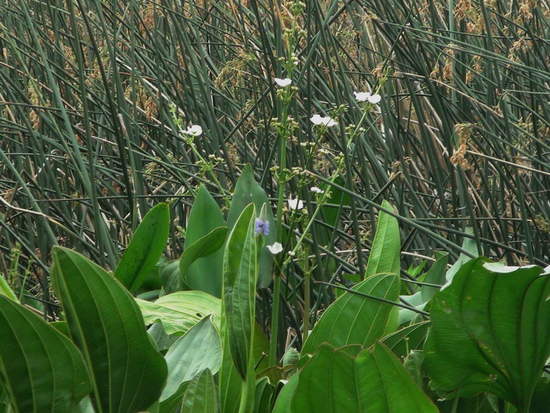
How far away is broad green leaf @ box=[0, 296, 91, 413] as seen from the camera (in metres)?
0.80

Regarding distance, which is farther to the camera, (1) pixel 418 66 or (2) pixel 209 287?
(1) pixel 418 66

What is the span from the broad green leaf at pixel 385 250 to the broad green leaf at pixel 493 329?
0.24 m

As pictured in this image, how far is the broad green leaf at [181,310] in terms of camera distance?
1.15m

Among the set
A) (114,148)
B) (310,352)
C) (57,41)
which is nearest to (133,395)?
(310,352)

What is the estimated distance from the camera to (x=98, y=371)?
2.89 feet

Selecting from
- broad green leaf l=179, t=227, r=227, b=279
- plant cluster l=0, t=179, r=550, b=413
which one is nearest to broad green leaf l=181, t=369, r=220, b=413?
plant cluster l=0, t=179, r=550, b=413

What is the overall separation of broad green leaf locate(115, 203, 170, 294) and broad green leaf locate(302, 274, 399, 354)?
36cm

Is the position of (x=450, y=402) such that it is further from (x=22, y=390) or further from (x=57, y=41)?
(x=57, y=41)

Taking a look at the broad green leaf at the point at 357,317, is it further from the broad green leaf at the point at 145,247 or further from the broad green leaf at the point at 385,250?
the broad green leaf at the point at 145,247

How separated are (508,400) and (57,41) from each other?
1120mm

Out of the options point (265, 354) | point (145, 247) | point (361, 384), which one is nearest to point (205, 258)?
point (145, 247)

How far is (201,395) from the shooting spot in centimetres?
83

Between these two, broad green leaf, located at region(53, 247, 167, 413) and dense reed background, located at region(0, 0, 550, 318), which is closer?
broad green leaf, located at region(53, 247, 167, 413)

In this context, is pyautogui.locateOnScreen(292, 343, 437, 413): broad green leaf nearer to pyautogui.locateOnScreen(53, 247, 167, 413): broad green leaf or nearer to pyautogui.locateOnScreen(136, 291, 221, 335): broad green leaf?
pyautogui.locateOnScreen(53, 247, 167, 413): broad green leaf
